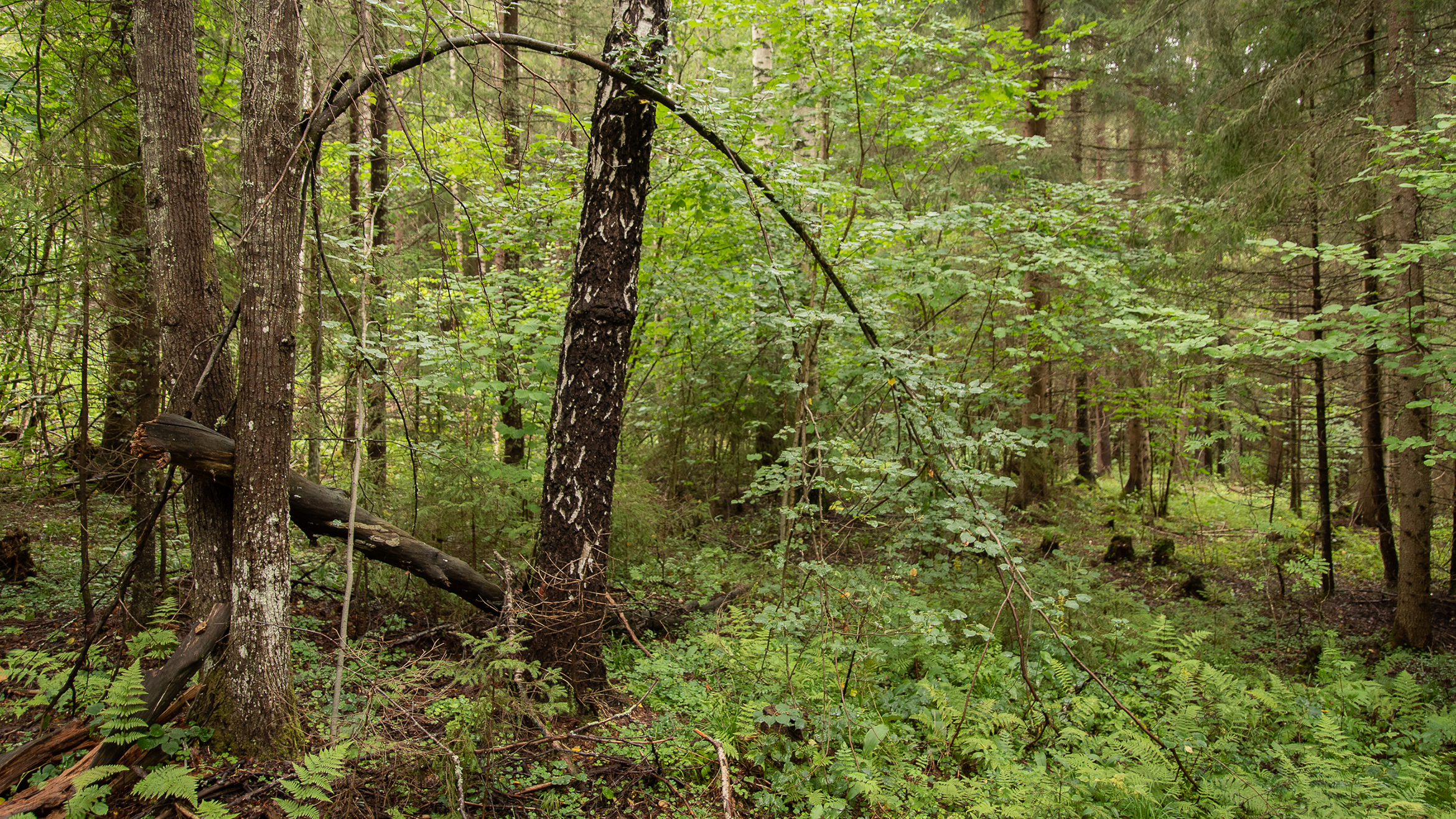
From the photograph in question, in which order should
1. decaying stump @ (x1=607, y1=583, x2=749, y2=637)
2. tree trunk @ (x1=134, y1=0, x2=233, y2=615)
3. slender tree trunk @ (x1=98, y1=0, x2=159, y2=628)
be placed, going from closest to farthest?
tree trunk @ (x1=134, y1=0, x2=233, y2=615), slender tree trunk @ (x1=98, y1=0, x2=159, y2=628), decaying stump @ (x1=607, y1=583, x2=749, y2=637)

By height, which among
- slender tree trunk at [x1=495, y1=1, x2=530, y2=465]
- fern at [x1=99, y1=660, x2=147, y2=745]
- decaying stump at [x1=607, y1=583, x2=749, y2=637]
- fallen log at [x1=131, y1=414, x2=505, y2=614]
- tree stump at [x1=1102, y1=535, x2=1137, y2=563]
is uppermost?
slender tree trunk at [x1=495, y1=1, x2=530, y2=465]

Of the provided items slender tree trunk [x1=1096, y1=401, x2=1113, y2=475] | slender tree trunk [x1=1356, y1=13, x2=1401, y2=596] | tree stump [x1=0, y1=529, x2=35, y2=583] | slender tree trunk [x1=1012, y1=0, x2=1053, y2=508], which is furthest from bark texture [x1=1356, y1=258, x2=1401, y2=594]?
tree stump [x1=0, y1=529, x2=35, y2=583]

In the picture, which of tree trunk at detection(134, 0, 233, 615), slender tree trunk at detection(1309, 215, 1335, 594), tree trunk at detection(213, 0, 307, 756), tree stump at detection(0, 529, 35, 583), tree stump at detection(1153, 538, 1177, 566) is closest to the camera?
tree trunk at detection(213, 0, 307, 756)

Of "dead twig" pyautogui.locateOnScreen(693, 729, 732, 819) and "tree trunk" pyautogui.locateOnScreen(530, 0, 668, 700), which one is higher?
"tree trunk" pyautogui.locateOnScreen(530, 0, 668, 700)

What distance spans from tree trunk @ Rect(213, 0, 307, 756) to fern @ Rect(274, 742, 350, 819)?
535 mm

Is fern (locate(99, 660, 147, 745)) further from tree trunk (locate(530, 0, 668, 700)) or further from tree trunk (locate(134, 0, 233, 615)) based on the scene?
tree trunk (locate(530, 0, 668, 700))

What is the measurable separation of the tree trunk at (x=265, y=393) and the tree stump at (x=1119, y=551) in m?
10.1

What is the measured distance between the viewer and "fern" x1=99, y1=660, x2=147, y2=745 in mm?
2840

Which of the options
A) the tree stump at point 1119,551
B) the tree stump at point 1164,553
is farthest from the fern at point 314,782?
the tree stump at point 1164,553

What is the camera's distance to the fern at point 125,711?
284cm

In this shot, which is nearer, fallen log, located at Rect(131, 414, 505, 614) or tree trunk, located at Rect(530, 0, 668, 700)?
fallen log, located at Rect(131, 414, 505, 614)

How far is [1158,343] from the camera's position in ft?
21.8

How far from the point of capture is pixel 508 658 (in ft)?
12.3

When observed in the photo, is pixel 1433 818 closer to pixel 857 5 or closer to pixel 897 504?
pixel 897 504
